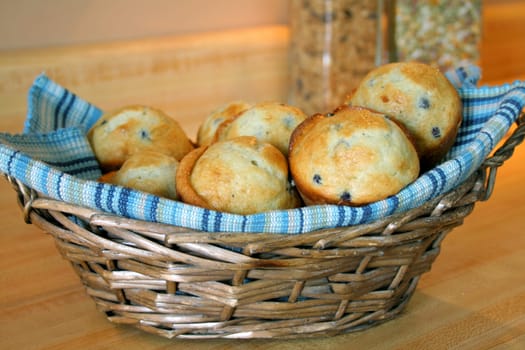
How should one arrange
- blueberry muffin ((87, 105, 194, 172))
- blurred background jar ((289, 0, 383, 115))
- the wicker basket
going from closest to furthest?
1. the wicker basket
2. blueberry muffin ((87, 105, 194, 172))
3. blurred background jar ((289, 0, 383, 115))

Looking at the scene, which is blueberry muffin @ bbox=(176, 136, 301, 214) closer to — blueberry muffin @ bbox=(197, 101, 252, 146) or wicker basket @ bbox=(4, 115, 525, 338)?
wicker basket @ bbox=(4, 115, 525, 338)

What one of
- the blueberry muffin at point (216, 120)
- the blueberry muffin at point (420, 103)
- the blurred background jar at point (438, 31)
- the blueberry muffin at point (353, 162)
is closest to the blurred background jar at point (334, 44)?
the blurred background jar at point (438, 31)

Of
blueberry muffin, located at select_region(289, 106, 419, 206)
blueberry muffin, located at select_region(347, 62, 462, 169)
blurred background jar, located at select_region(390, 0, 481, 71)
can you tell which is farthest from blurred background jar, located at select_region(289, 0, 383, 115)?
blueberry muffin, located at select_region(289, 106, 419, 206)

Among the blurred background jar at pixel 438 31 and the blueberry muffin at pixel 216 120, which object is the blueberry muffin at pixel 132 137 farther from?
the blurred background jar at pixel 438 31

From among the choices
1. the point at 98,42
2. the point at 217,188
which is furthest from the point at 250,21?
the point at 217,188

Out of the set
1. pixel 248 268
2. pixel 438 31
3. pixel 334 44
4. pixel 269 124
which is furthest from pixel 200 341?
pixel 438 31

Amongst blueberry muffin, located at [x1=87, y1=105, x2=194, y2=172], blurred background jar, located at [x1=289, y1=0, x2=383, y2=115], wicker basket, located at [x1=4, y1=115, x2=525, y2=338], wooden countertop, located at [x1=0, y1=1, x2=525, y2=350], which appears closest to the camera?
wicker basket, located at [x1=4, y1=115, x2=525, y2=338]
